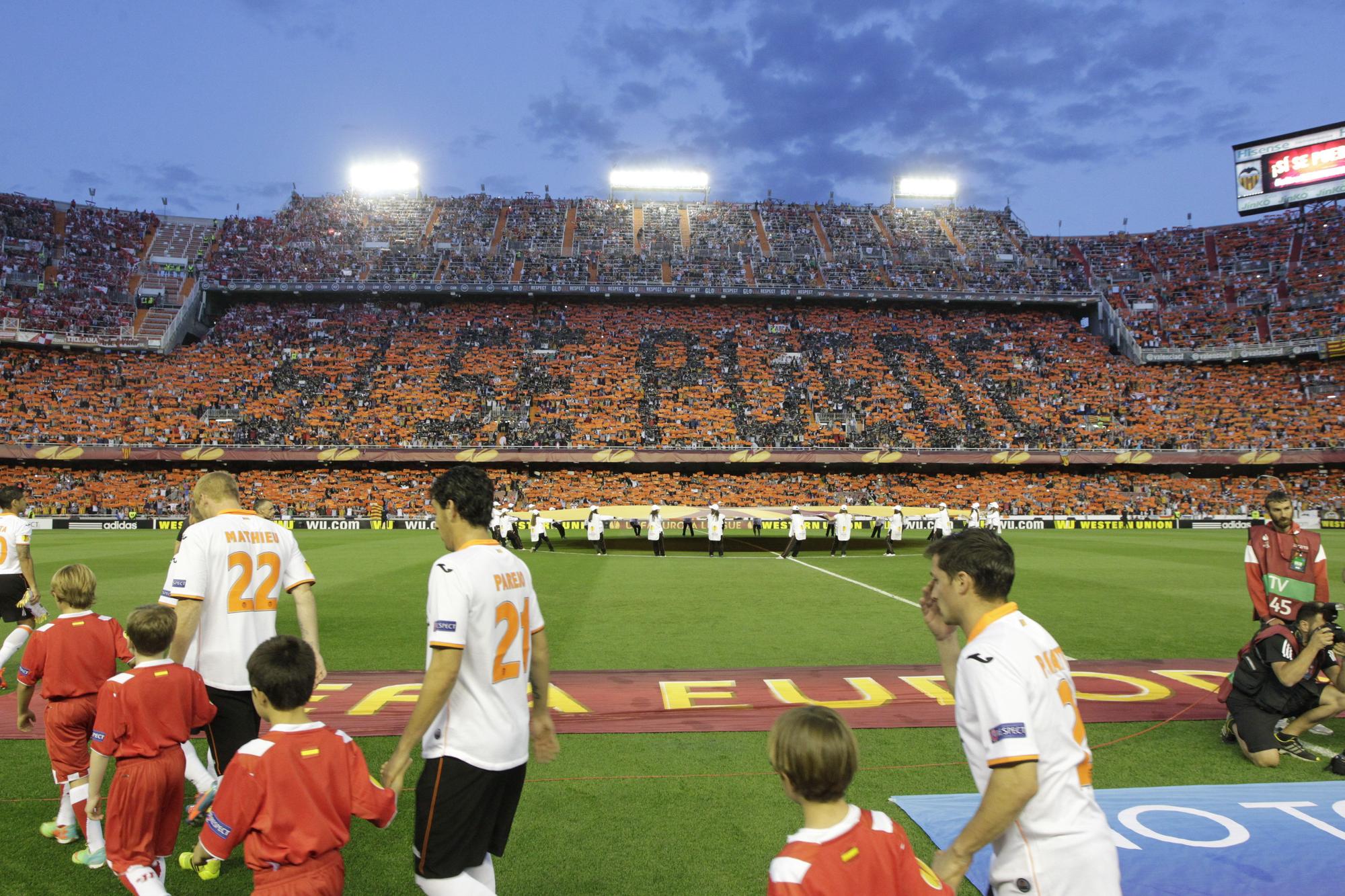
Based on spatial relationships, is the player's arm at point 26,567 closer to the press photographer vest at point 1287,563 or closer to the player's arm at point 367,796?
the player's arm at point 367,796

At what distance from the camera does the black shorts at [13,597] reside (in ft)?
28.3

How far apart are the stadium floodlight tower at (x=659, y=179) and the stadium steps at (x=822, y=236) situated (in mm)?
9010

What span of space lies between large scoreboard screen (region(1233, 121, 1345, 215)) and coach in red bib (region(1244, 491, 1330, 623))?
4482 cm

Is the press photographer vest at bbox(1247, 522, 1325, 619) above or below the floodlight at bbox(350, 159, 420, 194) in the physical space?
below

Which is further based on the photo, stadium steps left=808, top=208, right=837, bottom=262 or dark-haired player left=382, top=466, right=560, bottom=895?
stadium steps left=808, top=208, right=837, bottom=262

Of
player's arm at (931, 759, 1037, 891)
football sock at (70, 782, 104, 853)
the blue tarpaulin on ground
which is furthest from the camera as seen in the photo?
football sock at (70, 782, 104, 853)

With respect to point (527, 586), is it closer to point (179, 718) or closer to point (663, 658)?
point (179, 718)

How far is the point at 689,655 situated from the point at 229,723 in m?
6.71

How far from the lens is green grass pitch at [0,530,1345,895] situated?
16.0 ft

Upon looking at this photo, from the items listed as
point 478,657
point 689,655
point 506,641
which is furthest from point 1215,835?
point 689,655

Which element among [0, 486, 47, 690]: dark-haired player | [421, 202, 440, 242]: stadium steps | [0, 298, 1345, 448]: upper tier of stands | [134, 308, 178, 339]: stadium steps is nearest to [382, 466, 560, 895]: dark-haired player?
[0, 486, 47, 690]: dark-haired player

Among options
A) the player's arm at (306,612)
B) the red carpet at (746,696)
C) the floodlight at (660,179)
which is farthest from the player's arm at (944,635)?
the floodlight at (660,179)

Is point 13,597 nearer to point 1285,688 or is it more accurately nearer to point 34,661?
point 34,661

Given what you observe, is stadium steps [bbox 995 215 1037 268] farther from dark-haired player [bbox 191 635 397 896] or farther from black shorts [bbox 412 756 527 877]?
dark-haired player [bbox 191 635 397 896]
